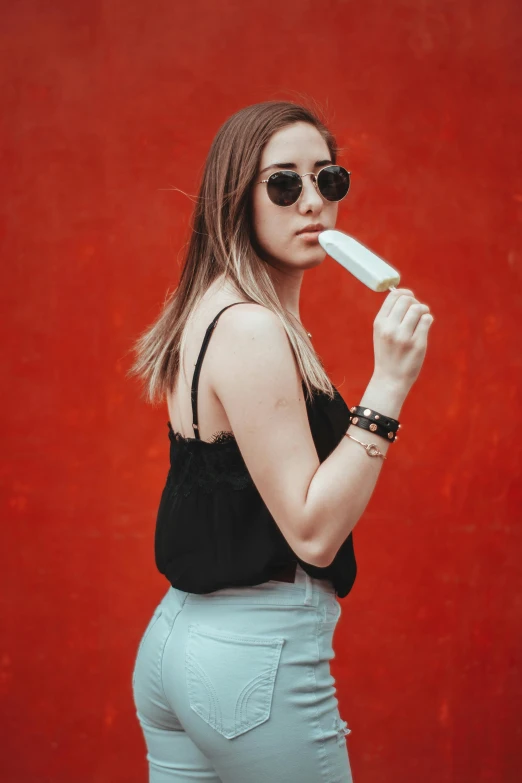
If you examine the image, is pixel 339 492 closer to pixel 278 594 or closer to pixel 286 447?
pixel 286 447

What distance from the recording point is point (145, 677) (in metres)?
1.64

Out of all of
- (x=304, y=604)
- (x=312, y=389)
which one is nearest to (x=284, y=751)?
(x=304, y=604)

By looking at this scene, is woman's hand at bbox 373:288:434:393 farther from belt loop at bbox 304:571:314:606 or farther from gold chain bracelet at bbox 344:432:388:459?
belt loop at bbox 304:571:314:606

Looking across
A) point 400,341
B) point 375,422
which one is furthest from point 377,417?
point 400,341

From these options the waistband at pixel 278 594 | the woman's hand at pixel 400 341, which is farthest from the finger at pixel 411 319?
the waistband at pixel 278 594

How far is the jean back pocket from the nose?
2.53 feet

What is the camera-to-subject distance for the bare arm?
55.9 inches

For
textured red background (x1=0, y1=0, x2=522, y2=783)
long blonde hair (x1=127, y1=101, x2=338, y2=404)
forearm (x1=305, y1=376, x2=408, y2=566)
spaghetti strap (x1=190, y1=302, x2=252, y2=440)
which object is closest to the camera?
forearm (x1=305, y1=376, x2=408, y2=566)

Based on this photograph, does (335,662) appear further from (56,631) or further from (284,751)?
(284,751)

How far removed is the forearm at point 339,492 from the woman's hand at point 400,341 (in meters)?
0.06

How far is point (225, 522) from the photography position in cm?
156

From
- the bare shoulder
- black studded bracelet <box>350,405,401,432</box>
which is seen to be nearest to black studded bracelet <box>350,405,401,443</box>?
black studded bracelet <box>350,405,401,432</box>

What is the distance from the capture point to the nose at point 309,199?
5.63ft

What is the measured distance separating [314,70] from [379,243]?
68 centimetres
